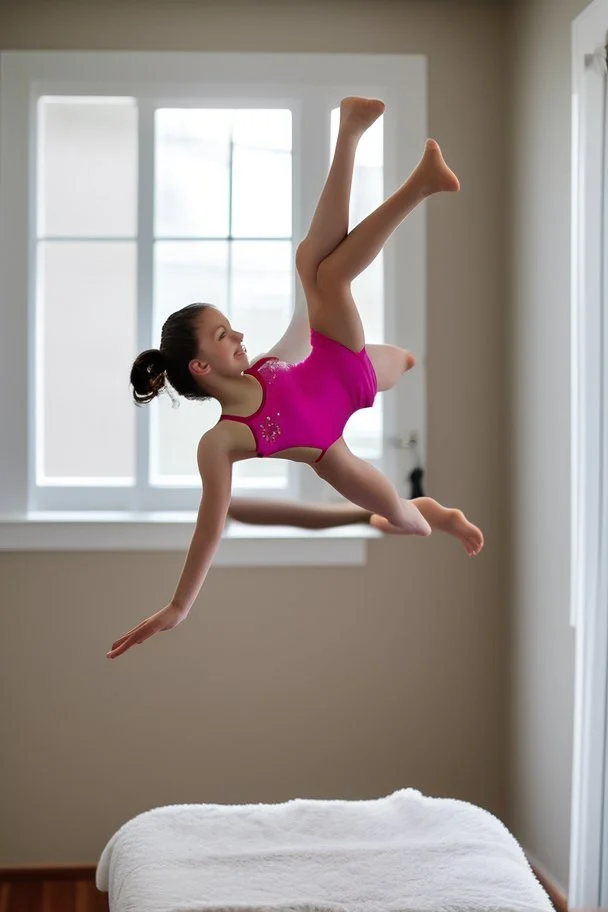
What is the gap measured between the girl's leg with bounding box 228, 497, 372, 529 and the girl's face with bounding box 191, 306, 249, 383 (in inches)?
10.3

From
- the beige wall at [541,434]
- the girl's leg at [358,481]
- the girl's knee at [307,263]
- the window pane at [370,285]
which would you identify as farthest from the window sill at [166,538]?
the girl's knee at [307,263]

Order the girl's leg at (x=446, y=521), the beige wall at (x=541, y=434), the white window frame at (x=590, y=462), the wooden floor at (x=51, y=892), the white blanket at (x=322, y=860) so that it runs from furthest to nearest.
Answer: the wooden floor at (x=51, y=892), the beige wall at (x=541, y=434), the white window frame at (x=590, y=462), the white blanket at (x=322, y=860), the girl's leg at (x=446, y=521)

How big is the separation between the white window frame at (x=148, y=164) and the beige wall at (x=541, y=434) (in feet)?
0.91

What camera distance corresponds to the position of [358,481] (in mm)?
1208

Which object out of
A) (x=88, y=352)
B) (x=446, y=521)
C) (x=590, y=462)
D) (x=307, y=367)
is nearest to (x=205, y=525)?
(x=307, y=367)

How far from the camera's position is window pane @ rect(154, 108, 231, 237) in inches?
119

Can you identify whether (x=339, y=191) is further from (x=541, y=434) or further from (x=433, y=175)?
(x=541, y=434)

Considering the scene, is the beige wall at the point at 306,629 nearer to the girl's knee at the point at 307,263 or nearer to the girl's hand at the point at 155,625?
the girl's hand at the point at 155,625

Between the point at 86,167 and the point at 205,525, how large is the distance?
212 cm

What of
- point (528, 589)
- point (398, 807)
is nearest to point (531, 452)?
point (528, 589)

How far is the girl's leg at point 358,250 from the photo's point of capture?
112 cm

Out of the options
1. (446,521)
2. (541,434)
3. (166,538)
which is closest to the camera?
(446,521)

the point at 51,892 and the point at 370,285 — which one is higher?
the point at 370,285

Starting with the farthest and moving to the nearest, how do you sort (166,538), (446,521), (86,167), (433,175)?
(86,167)
(166,538)
(446,521)
(433,175)
